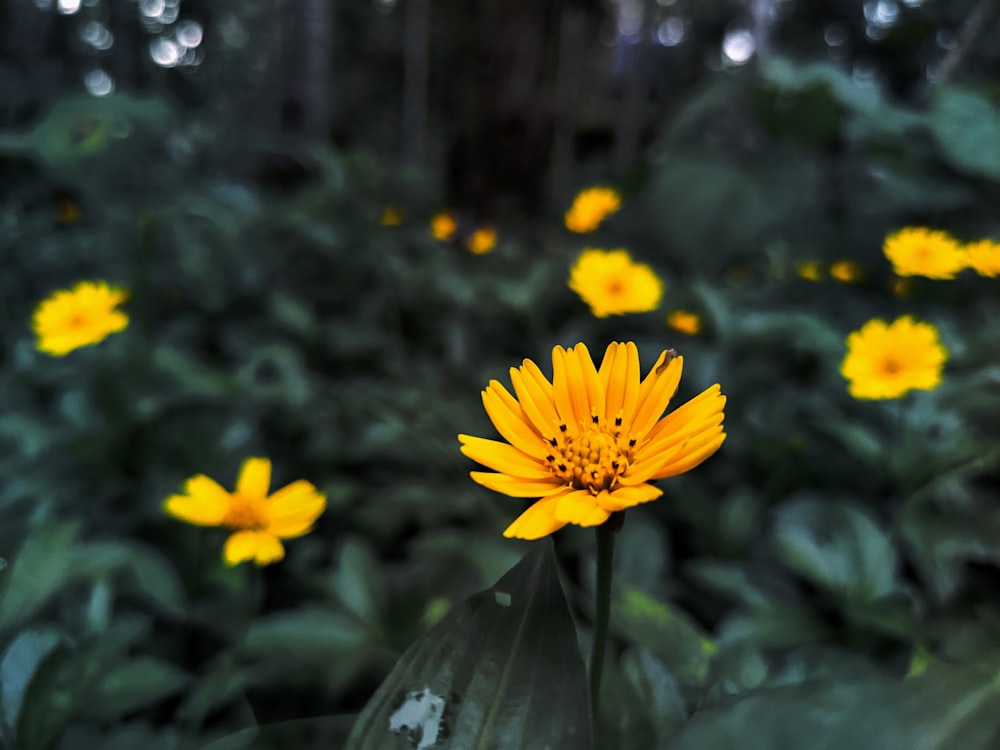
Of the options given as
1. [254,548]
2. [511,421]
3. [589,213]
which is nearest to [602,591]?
[511,421]

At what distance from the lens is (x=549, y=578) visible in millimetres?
501

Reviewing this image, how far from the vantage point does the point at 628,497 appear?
0.50 metres

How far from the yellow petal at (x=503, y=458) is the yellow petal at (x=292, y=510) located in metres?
0.46

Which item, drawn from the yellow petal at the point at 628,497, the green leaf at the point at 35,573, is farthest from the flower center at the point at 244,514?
the yellow petal at the point at 628,497

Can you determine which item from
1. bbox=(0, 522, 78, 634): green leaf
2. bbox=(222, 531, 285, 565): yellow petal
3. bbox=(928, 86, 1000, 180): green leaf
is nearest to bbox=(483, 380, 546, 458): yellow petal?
bbox=(222, 531, 285, 565): yellow petal

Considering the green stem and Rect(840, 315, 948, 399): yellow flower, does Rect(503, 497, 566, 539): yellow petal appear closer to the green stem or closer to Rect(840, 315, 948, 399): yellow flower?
the green stem

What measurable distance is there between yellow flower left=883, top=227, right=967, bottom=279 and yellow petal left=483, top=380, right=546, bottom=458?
3.49ft

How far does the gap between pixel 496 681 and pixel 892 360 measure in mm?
1082

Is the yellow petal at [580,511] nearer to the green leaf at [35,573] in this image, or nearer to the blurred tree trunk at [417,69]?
the green leaf at [35,573]

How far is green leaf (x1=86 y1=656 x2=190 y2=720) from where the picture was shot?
0.92 metres

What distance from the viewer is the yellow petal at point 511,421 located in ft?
2.02

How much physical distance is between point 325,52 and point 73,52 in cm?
872

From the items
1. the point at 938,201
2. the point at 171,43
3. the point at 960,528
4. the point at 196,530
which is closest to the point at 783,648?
the point at 960,528

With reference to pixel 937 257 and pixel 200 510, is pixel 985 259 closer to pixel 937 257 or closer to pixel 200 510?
pixel 937 257
